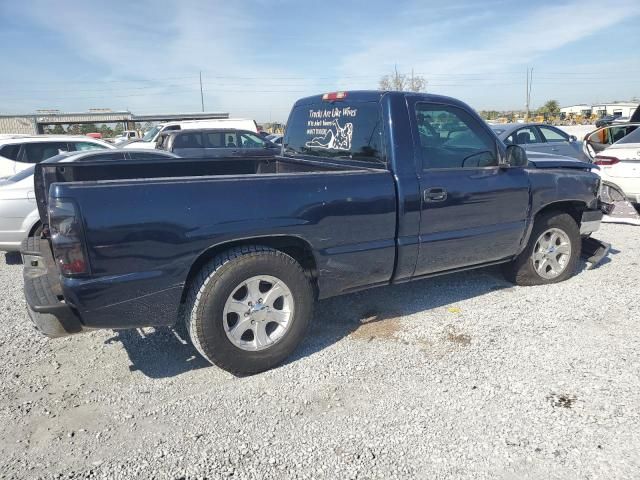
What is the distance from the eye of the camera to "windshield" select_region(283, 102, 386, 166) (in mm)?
3727

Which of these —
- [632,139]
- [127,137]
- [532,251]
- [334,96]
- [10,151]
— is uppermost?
[127,137]

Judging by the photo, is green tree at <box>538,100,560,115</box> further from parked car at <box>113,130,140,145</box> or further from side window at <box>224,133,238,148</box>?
side window at <box>224,133,238,148</box>

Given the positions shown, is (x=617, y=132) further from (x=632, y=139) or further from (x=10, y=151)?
(x=10, y=151)

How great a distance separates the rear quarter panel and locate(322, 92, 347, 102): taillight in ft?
3.14

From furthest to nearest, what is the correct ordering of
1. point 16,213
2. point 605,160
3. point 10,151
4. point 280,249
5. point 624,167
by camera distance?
point 10,151
point 605,160
point 624,167
point 16,213
point 280,249

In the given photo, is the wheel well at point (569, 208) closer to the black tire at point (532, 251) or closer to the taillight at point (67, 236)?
the black tire at point (532, 251)

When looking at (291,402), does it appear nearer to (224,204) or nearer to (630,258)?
(224,204)

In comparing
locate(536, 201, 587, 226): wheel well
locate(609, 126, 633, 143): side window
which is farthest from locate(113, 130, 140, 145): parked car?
locate(536, 201, 587, 226): wheel well

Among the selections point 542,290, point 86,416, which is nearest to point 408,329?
point 542,290

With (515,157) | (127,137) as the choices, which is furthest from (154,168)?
(127,137)

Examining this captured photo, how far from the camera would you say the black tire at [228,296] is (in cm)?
298

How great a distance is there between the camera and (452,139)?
3934 mm

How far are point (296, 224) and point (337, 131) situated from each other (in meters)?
1.27

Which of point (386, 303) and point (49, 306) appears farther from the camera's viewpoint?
point (386, 303)
